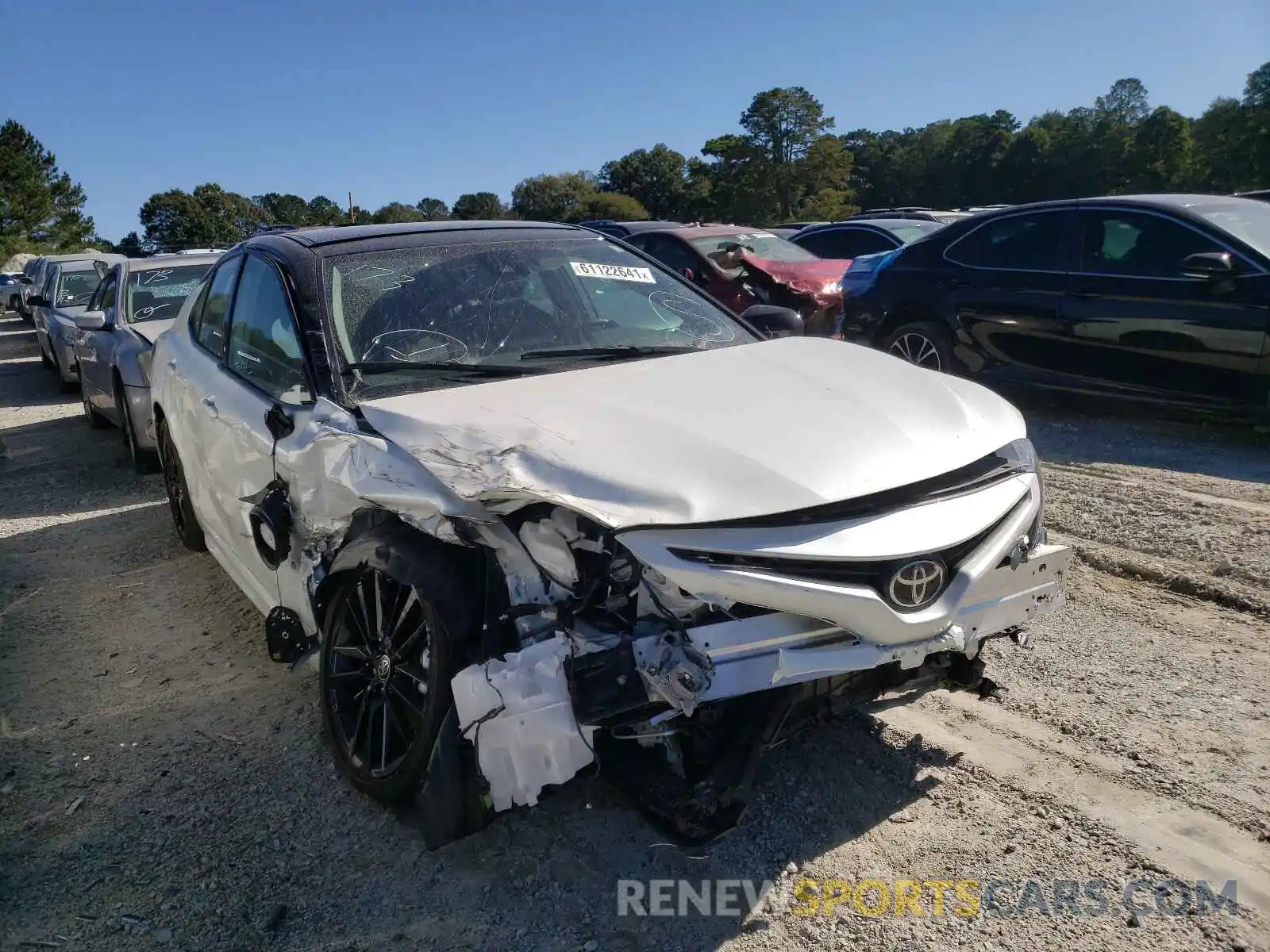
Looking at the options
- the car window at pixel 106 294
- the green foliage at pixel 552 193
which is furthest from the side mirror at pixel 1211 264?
the green foliage at pixel 552 193

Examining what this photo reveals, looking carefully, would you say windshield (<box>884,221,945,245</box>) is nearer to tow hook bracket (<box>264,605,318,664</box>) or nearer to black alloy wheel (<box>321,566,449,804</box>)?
tow hook bracket (<box>264,605,318,664</box>)

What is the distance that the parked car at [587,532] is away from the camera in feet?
7.52

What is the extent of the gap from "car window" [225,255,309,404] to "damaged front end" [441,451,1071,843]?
126cm

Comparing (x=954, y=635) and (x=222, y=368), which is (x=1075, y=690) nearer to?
(x=954, y=635)

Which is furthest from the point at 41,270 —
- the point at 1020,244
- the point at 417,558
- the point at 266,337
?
the point at 417,558

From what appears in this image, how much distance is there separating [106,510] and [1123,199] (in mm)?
7463

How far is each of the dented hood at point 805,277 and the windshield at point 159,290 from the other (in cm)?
537

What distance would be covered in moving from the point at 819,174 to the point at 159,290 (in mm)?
62502

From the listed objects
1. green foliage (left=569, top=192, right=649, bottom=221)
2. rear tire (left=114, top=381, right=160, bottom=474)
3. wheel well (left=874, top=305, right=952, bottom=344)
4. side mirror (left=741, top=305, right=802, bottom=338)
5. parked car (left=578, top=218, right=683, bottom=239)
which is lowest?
rear tire (left=114, top=381, right=160, bottom=474)

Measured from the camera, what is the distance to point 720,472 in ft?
7.95

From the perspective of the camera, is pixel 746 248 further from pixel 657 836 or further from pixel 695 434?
pixel 657 836

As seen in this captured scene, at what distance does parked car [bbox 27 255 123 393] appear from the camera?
1135 centimetres

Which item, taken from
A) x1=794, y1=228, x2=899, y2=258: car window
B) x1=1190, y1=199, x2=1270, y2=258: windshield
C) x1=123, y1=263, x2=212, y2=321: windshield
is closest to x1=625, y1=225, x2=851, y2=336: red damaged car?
x1=794, y1=228, x2=899, y2=258: car window

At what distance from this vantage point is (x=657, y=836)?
9.14 ft
